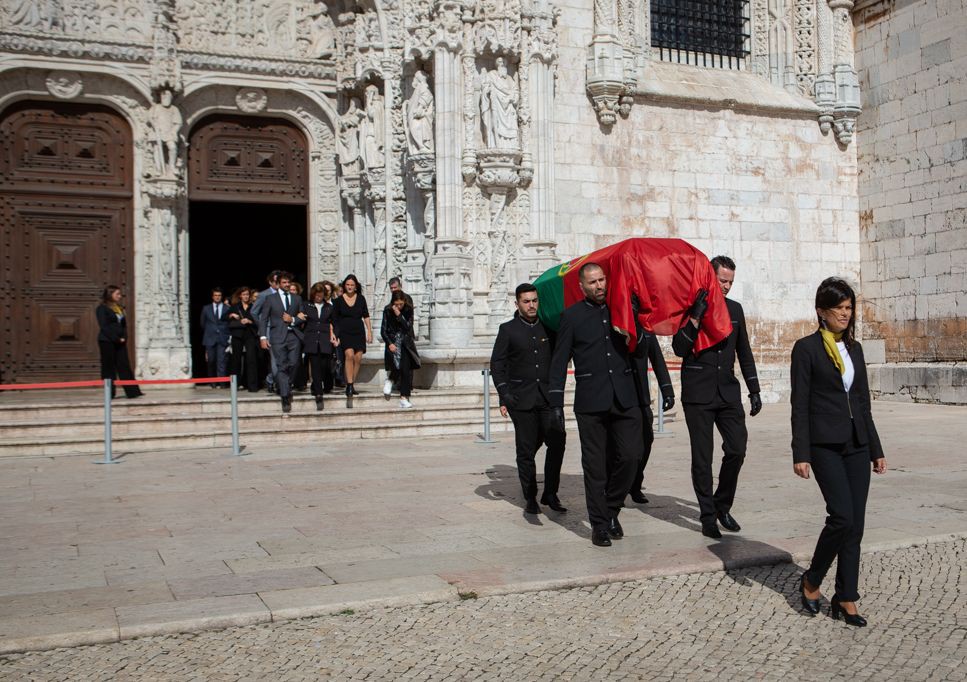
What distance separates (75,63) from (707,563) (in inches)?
526

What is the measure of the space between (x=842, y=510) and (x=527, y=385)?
3.07m

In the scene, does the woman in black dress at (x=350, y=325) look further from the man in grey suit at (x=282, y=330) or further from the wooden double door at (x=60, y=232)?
the wooden double door at (x=60, y=232)

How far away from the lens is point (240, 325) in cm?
1430

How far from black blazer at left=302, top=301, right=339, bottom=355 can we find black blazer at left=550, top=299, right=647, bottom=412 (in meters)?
6.47

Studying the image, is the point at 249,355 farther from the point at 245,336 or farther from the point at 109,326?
the point at 109,326

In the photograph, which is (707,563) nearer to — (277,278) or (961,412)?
(277,278)

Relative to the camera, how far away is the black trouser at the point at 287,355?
12.4m

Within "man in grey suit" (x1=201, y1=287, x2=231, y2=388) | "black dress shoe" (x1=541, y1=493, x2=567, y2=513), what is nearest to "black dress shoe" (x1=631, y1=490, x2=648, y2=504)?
"black dress shoe" (x1=541, y1=493, x2=567, y2=513)

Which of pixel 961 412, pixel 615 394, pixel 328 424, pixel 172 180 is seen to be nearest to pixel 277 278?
pixel 328 424

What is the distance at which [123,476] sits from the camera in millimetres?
9414

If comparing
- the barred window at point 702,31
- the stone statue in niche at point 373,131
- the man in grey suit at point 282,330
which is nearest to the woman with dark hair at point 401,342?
the man in grey suit at point 282,330

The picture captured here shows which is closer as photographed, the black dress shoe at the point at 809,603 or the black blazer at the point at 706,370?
the black dress shoe at the point at 809,603

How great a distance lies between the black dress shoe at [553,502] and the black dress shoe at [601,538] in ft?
3.69

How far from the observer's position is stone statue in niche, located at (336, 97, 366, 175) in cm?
1672
